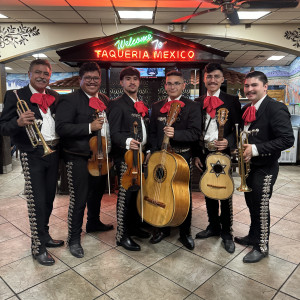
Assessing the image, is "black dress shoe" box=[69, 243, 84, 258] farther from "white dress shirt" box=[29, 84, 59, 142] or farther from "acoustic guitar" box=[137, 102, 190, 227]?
"white dress shirt" box=[29, 84, 59, 142]

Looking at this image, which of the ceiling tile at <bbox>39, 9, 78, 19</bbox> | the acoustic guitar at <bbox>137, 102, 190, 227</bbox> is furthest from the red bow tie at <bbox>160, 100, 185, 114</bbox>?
the ceiling tile at <bbox>39, 9, 78, 19</bbox>

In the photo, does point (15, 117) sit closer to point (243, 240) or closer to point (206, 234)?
point (206, 234)

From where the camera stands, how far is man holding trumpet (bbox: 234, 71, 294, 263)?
2.47 meters

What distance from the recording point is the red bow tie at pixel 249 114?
259 cm

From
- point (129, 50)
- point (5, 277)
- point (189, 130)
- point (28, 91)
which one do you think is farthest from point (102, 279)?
point (129, 50)

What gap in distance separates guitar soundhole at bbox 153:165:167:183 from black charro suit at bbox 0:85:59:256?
3.43 ft

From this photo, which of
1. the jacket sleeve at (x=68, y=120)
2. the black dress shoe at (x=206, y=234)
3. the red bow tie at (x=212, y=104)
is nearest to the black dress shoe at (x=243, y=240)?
A: the black dress shoe at (x=206, y=234)

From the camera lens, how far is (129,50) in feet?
16.0

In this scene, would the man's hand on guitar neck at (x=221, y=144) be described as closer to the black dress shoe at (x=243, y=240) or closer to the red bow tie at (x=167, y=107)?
the red bow tie at (x=167, y=107)

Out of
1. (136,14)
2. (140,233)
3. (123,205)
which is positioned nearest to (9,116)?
(123,205)

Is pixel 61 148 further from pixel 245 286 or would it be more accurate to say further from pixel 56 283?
pixel 245 286

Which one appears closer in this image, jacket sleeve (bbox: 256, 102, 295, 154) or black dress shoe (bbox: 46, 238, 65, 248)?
jacket sleeve (bbox: 256, 102, 295, 154)

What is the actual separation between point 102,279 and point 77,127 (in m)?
1.42

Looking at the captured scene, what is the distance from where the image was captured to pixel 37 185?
259 centimetres
